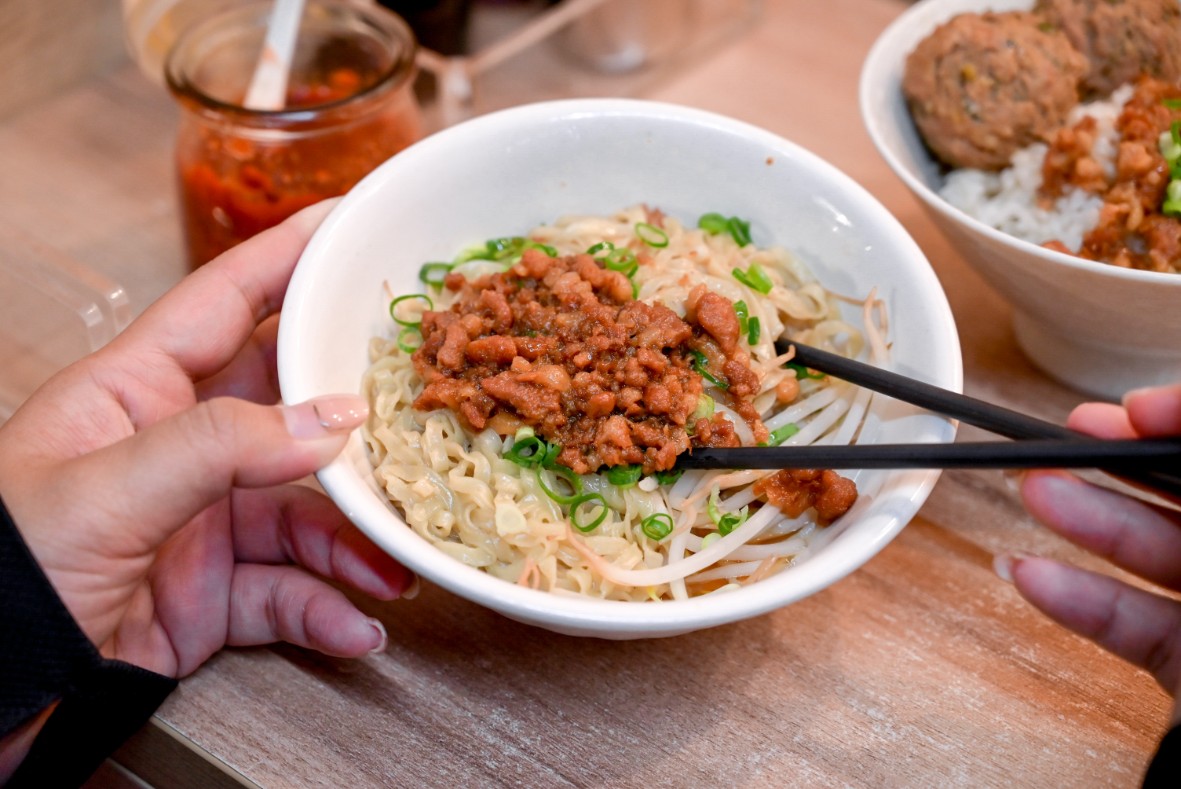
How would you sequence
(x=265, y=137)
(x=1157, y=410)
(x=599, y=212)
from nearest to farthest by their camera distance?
(x=1157, y=410), (x=599, y=212), (x=265, y=137)

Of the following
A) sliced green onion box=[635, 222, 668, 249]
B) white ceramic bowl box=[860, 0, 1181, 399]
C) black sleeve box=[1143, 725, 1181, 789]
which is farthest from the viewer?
sliced green onion box=[635, 222, 668, 249]

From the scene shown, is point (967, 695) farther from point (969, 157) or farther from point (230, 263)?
point (230, 263)

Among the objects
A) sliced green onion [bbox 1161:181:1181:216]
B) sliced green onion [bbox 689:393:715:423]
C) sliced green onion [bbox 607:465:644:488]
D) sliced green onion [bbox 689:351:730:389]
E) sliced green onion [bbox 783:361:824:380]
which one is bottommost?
sliced green onion [bbox 607:465:644:488]

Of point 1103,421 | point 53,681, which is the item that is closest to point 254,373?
point 53,681

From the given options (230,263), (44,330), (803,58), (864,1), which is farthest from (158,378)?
(864,1)

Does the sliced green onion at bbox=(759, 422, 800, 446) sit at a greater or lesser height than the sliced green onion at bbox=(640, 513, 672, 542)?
greater

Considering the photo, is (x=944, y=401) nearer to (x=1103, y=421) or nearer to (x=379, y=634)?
(x=1103, y=421)

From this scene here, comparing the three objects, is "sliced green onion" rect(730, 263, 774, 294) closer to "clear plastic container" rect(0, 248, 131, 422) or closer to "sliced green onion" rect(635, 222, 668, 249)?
"sliced green onion" rect(635, 222, 668, 249)

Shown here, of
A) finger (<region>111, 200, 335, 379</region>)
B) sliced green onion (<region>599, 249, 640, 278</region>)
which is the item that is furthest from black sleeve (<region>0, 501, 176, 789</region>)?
sliced green onion (<region>599, 249, 640, 278</region>)
